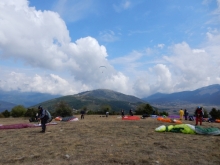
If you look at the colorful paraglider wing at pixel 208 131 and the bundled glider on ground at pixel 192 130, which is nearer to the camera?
the colorful paraglider wing at pixel 208 131

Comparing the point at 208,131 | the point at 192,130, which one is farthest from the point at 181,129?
the point at 208,131

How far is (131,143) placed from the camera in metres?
11.6

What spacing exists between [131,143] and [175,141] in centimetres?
272

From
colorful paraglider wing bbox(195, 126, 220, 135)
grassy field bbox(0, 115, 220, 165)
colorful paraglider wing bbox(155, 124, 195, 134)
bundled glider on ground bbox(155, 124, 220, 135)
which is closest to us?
grassy field bbox(0, 115, 220, 165)

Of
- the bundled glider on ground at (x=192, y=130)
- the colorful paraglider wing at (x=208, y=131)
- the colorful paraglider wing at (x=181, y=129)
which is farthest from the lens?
the colorful paraglider wing at (x=181, y=129)

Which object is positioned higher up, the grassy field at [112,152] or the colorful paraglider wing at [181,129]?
the colorful paraglider wing at [181,129]

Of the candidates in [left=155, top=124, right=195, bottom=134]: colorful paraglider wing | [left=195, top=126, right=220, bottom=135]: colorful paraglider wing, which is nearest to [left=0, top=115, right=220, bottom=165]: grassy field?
[left=195, top=126, right=220, bottom=135]: colorful paraglider wing

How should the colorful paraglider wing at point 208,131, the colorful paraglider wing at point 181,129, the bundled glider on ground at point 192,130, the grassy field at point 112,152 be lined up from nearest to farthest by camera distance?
1. the grassy field at point 112,152
2. the colorful paraglider wing at point 208,131
3. the bundled glider on ground at point 192,130
4. the colorful paraglider wing at point 181,129

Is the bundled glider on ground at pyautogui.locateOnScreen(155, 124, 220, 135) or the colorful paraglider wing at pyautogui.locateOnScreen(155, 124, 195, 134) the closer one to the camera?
the bundled glider on ground at pyautogui.locateOnScreen(155, 124, 220, 135)

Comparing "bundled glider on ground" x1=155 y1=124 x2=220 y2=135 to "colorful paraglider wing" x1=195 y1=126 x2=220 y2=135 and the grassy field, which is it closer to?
"colorful paraglider wing" x1=195 y1=126 x2=220 y2=135

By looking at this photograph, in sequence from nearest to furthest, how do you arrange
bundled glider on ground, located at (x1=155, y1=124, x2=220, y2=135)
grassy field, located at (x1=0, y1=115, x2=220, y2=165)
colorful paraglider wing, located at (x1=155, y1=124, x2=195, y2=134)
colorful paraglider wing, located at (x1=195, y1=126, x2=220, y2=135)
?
grassy field, located at (x1=0, y1=115, x2=220, y2=165) < colorful paraglider wing, located at (x1=195, y1=126, x2=220, y2=135) < bundled glider on ground, located at (x1=155, y1=124, x2=220, y2=135) < colorful paraglider wing, located at (x1=155, y1=124, x2=195, y2=134)

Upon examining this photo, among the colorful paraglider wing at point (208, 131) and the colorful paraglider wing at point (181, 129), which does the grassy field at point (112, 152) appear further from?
the colorful paraglider wing at point (181, 129)

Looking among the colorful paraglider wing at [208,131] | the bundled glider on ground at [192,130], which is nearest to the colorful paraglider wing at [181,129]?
the bundled glider on ground at [192,130]

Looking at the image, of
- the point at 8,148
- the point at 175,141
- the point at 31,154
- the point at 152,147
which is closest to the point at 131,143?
the point at 152,147
